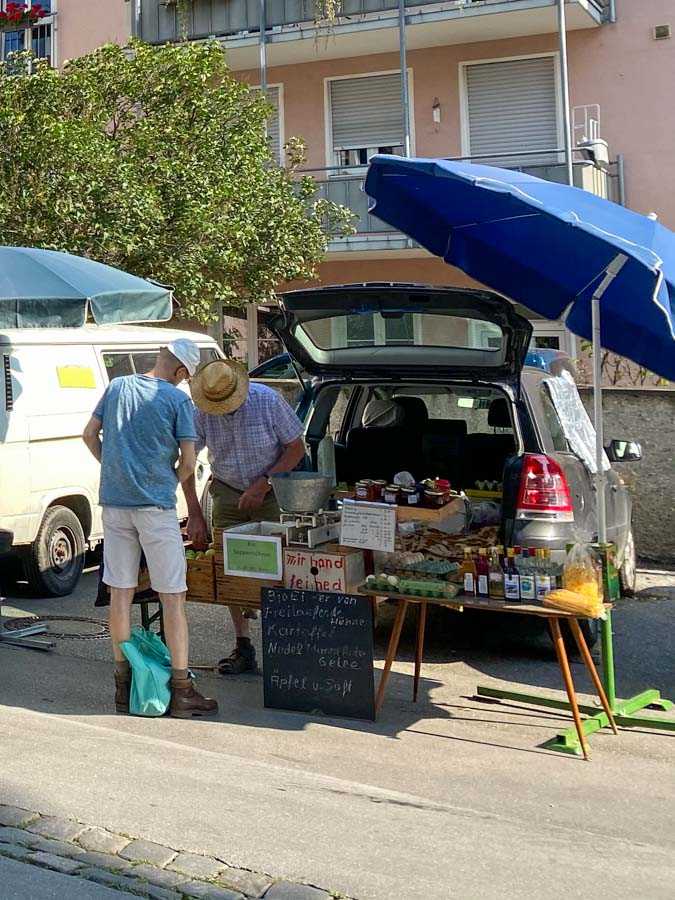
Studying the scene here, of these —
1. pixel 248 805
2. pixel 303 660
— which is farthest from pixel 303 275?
pixel 248 805

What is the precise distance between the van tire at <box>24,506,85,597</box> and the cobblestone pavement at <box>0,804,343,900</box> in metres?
4.73

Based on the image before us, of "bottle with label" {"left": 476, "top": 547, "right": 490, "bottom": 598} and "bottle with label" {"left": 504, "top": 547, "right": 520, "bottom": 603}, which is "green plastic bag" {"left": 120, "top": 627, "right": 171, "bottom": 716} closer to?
"bottle with label" {"left": 476, "top": 547, "right": 490, "bottom": 598}

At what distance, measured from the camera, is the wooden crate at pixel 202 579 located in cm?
680

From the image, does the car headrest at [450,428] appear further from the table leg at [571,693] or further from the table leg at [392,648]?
the table leg at [571,693]

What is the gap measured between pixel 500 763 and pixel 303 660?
121 cm

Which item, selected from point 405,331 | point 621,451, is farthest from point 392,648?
point 621,451

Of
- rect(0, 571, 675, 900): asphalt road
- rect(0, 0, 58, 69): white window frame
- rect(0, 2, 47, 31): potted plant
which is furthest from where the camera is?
rect(0, 0, 58, 69): white window frame

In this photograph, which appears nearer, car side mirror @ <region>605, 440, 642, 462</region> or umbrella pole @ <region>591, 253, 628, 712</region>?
umbrella pole @ <region>591, 253, 628, 712</region>

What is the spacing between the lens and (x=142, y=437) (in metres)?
6.25

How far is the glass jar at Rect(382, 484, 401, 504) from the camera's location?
7.06 m

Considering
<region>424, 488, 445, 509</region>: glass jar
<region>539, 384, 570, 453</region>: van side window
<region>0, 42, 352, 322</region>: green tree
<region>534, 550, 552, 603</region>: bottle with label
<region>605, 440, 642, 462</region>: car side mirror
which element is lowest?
<region>534, 550, 552, 603</region>: bottle with label

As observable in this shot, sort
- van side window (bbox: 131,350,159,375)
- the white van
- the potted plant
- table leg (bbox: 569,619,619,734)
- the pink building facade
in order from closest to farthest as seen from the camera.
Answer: table leg (bbox: 569,619,619,734) → the white van → van side window (bbox: 131,350,159,375) → the pink building facade → the potted plant

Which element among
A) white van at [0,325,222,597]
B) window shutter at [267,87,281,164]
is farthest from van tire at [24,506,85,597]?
window shutter at [267,87,281,164]

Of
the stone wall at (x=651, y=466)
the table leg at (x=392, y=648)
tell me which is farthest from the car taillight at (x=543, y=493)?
the stone wall at (x=651, y=466)
